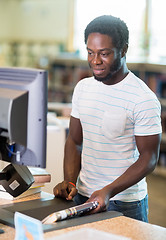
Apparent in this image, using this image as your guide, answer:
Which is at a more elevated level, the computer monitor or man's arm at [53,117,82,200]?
the computer monitor

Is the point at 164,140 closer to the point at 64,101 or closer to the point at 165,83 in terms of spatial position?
the point at 165,83

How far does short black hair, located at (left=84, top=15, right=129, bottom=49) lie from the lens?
1.84m

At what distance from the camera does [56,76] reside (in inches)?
294

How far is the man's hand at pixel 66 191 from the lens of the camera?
187cm

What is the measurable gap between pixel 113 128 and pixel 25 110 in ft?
1.59

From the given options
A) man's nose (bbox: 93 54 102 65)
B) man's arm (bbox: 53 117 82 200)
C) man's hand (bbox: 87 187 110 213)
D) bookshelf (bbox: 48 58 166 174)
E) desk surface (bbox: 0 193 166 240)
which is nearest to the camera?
desk surface (bbox: 0 193 166 240)

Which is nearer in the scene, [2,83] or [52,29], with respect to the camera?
[2,83]

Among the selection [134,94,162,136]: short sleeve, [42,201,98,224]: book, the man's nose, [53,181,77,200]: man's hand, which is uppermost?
the man's nose

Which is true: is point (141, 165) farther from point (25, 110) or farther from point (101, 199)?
point (25, 110)

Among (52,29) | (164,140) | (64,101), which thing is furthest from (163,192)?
(52,29)

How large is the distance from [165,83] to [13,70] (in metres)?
4.56

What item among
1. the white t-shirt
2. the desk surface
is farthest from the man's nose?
the desk surface

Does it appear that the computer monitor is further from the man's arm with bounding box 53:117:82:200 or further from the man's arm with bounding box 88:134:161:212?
the man's arm with bounding box 53:117:82:200

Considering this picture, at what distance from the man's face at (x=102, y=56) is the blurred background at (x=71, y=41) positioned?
2896 millimetres
